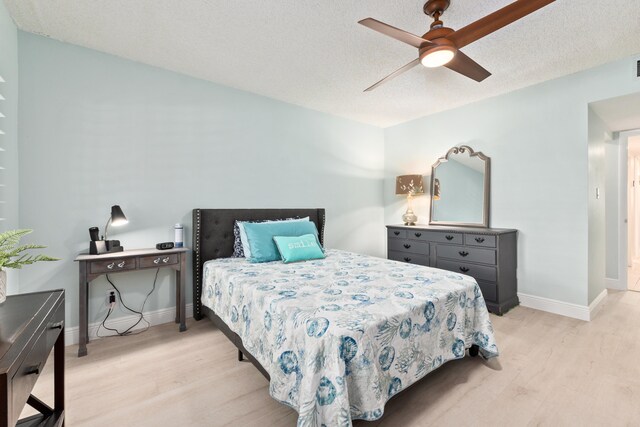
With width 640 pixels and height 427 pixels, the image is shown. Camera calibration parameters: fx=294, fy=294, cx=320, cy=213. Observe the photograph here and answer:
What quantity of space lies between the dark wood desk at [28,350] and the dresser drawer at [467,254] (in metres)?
3.46

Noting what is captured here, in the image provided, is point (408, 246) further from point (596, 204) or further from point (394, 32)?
point (394, 32)

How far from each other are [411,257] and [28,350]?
368 centimetres

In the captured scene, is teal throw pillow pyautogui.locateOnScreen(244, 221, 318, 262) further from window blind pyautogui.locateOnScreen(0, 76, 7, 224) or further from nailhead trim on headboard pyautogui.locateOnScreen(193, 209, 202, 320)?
window blind pyautogui.locateOnScreen(0, 76, 7, 224)

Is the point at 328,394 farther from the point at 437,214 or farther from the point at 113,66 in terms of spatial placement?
the point at 437,214

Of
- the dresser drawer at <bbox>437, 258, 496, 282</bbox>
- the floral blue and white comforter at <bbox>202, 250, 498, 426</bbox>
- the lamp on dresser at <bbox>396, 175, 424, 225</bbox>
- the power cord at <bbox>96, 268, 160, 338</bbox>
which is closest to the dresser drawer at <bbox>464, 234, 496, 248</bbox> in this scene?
the dresser drawer at <bbox>437, 258, 496, 282</bbox>

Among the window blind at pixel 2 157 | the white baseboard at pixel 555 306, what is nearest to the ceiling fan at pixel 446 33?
→ the window blind at pixel 2 157

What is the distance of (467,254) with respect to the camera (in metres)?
3.32

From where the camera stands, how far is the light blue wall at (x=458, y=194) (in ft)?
12.4

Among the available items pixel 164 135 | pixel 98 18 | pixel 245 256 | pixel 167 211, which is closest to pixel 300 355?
pixel 245 256

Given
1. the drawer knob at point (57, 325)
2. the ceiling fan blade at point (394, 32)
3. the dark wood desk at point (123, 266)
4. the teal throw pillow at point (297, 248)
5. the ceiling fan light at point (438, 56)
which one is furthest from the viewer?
the teal throw pillow at point (297, 248)

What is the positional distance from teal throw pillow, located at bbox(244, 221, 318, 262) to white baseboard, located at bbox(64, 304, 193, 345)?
97cm

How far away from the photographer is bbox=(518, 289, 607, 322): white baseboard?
295cm

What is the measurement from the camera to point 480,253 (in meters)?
3.21

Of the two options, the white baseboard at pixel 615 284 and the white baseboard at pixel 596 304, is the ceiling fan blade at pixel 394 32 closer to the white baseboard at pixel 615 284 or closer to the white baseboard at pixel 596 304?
the white baseboard at pixel 596 304
